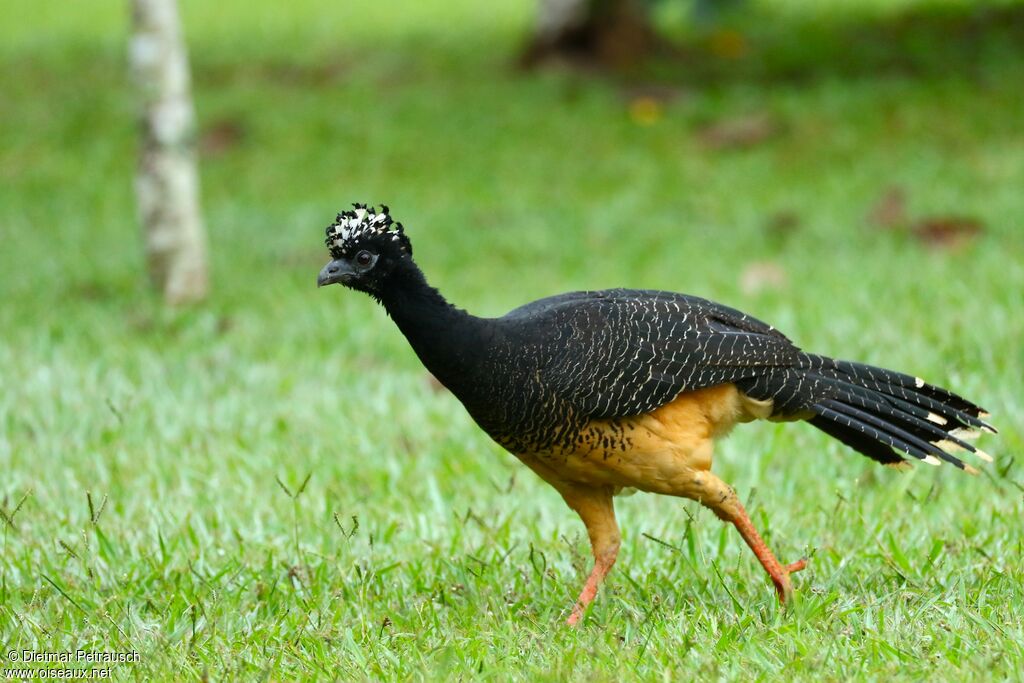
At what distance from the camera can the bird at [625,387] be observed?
12.7 feet

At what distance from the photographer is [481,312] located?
28.4ft

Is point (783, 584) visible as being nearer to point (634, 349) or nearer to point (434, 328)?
point (634, 349)

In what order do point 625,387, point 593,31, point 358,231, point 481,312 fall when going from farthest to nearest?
point 593,31 → point 481,312 → point 625,387 → point 358,231

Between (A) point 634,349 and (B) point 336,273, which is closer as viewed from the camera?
(B) point 336,273

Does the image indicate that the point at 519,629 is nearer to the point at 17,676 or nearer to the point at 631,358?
the point at 631,358

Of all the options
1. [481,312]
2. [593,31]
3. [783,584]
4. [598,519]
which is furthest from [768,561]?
[593,31]

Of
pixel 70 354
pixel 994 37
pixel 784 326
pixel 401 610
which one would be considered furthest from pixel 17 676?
pixel 994 37

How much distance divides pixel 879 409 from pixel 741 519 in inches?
25.1

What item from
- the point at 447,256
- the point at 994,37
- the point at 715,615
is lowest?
the point at 715,615

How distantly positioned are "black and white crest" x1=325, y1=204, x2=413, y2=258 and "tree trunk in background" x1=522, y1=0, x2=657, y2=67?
40.6ft

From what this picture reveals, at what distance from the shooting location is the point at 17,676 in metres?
3.51

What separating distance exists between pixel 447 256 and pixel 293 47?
875 centimetres

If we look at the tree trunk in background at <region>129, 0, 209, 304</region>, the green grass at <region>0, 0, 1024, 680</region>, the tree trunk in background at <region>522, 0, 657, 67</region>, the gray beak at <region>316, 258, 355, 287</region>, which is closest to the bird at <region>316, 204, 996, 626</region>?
the gray beak at <region>316, 258, 355, 287</region>

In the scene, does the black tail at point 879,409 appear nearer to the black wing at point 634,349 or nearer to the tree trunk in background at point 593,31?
the black wing at point 634,349
